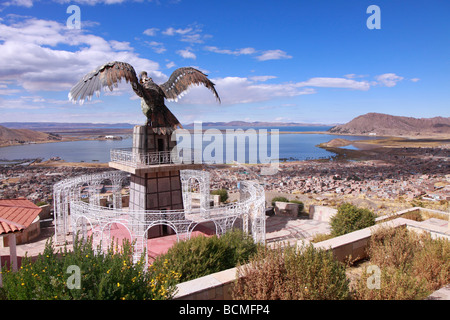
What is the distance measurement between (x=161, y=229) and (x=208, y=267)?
18.1 feet

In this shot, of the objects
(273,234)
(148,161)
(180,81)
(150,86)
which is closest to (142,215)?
(148,161)

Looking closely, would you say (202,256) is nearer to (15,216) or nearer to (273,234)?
(15,216)

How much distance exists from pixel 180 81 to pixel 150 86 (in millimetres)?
1295

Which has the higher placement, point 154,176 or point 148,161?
point 148,161

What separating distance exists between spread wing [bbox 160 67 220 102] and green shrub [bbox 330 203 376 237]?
24.4ft

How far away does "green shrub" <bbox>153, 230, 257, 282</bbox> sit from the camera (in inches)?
239

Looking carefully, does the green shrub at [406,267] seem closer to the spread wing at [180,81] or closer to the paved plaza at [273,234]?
the paved plaza at [273,234]

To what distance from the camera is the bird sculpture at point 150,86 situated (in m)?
9.05

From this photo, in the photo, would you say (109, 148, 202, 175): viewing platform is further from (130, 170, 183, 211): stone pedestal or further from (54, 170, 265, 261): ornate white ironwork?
(54, 170, 265, 261): ornate white ironwork

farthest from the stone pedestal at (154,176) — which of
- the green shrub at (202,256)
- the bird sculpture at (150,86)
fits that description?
the green shrub at (202,256)

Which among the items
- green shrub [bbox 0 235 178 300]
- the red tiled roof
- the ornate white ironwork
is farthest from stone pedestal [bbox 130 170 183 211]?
green shrub [bbox 0 235 178 300]

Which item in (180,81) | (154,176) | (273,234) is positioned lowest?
(273,234)

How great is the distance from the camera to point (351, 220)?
9.98 m
